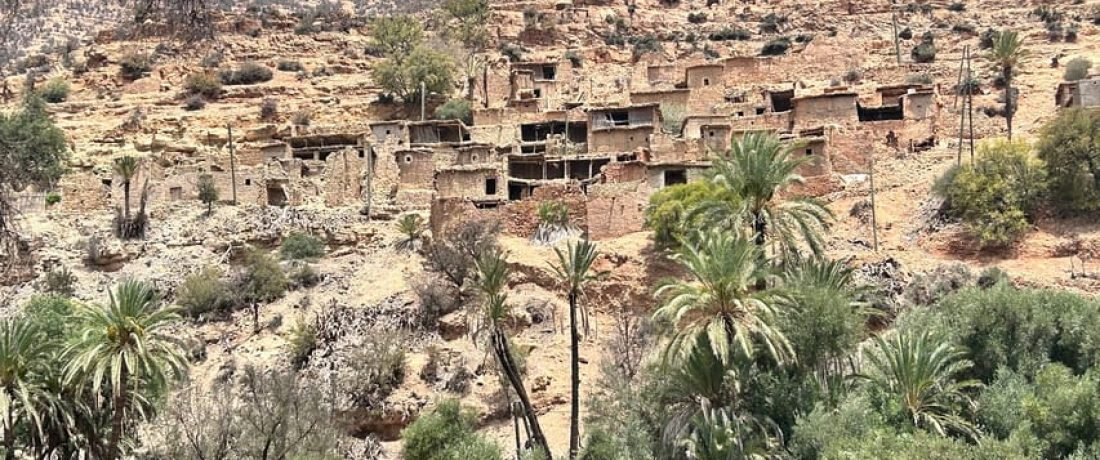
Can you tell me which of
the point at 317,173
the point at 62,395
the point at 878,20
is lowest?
the point at 62,395

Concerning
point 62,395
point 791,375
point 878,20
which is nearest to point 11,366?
point 62,395

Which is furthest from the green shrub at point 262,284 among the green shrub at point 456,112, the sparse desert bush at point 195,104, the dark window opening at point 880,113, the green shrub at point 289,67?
the green shrub at point 289,67

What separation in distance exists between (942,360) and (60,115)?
4584 centimetres

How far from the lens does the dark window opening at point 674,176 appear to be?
3259 centimetres

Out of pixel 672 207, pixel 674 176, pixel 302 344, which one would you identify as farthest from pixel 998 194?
pixel 302 344

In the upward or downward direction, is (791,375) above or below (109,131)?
below

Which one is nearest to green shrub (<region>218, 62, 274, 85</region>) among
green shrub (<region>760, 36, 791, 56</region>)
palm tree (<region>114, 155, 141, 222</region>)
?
palm tree (<region>114, 155, 141, 222</region>)

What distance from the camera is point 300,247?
1325 inches

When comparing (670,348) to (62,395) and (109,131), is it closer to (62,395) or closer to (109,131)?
(62,395)

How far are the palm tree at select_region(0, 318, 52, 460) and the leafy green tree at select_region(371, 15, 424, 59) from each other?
36.9 m

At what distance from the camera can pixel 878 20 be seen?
5934 centimetres

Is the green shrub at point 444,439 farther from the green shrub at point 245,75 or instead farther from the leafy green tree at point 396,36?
the green shrub at point 245,75

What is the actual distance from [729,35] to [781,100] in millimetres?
20908

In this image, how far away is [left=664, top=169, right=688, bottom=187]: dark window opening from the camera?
3259cm
